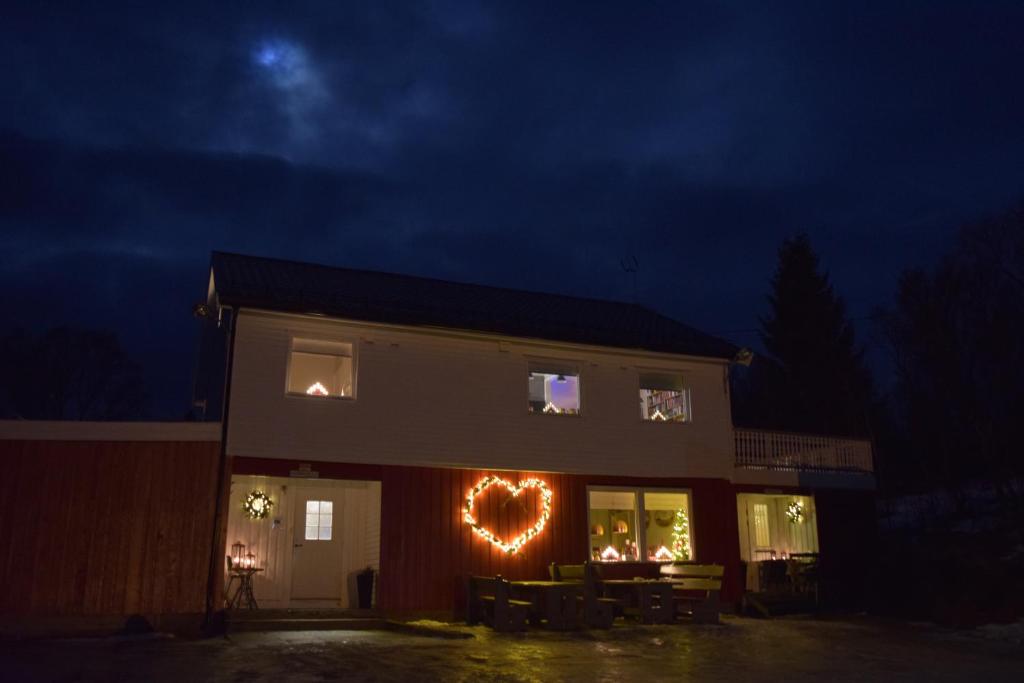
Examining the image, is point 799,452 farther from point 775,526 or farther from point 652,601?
point 652,601

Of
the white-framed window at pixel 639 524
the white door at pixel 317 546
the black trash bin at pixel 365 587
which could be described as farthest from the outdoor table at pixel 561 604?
the white door at pixel 317 546

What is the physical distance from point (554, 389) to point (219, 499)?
695 centimetres

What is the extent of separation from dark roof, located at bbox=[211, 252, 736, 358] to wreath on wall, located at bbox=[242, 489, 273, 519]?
411cm

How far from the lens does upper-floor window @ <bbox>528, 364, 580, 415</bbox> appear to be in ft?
57.8

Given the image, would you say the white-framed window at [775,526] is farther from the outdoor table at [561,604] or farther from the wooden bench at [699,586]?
the outdoor table at [561,604]

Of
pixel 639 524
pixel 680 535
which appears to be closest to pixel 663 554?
pixel 680 535

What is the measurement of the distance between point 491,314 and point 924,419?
Result: 18.1m

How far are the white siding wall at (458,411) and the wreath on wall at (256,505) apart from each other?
250 cm

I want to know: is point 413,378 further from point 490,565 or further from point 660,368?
point 660,368

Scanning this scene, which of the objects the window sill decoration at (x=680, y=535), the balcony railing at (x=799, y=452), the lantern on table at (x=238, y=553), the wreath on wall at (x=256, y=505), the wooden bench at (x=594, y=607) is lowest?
the wooden bench at (x=594, y=607)

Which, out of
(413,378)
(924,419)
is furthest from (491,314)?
(924,419)

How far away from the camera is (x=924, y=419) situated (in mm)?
28828

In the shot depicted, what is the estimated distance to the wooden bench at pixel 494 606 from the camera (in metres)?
14.0

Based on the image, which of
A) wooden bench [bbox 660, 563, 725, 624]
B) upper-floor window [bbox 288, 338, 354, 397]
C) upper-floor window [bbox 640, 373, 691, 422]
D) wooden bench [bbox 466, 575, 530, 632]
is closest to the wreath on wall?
upper-floor window [bbox 288, 338, 354, 397]
